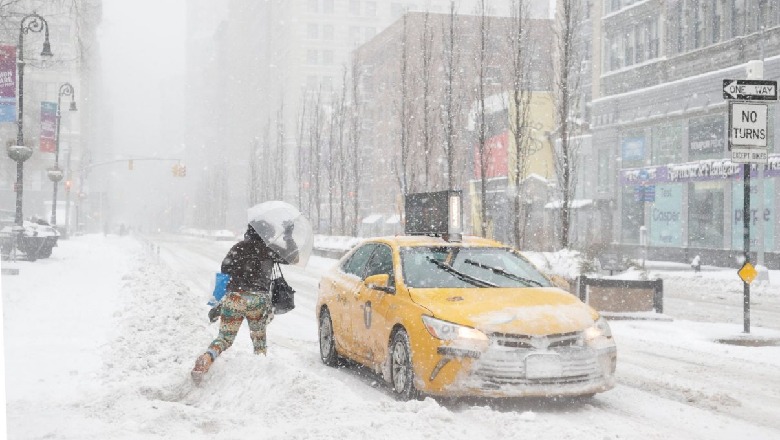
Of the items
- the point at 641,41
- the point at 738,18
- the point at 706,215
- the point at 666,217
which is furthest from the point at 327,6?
the point at 706,215

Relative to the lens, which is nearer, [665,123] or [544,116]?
[665,123]

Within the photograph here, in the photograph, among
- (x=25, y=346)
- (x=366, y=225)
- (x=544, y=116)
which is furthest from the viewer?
(x=366, y=225)

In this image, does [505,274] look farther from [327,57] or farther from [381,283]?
[327,57]

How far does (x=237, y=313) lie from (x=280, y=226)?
0.90m

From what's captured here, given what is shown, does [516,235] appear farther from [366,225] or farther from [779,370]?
[366,225]

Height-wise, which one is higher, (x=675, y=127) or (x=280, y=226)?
(x=675, y=127)

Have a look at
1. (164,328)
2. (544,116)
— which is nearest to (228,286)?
(164,328)

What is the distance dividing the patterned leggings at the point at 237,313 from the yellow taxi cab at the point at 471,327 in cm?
110

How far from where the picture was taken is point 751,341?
1219 centimetres

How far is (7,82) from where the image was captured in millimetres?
12898

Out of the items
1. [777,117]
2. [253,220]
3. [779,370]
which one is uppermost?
[777,117]

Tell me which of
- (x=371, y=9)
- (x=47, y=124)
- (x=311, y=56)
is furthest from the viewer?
(x=371, y=9)

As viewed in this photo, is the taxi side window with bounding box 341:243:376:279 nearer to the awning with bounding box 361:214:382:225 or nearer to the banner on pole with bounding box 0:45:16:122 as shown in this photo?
the banner on pole with bounding box 0:45:16:122

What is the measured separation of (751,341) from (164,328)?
809cm
